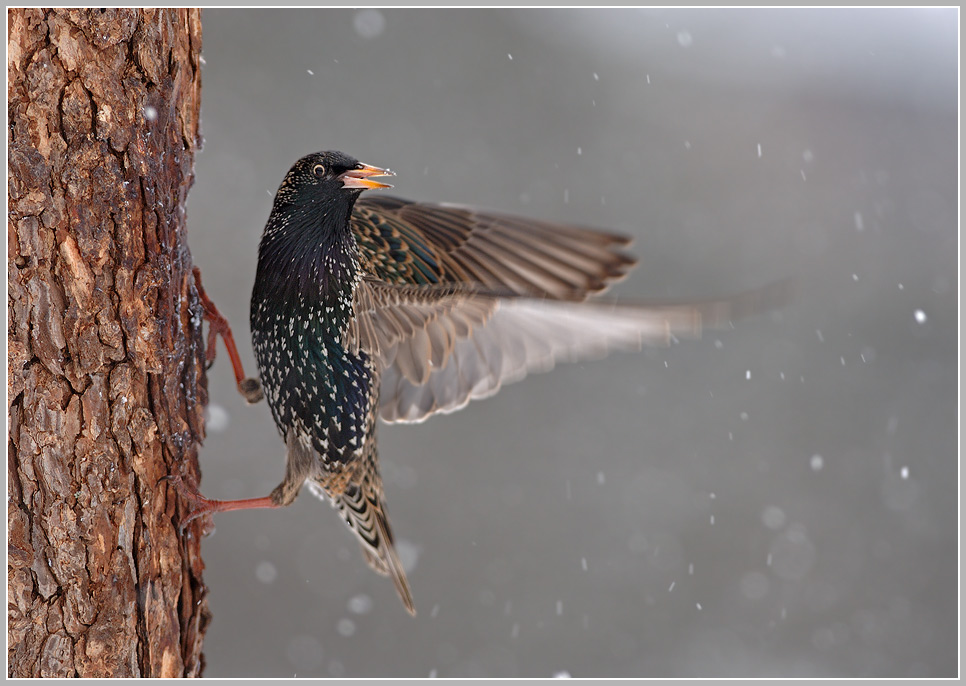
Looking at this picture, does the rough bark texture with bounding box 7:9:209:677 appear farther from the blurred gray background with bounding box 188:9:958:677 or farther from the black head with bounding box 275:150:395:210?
the blurred gray background with bounding box 188:9:958:677

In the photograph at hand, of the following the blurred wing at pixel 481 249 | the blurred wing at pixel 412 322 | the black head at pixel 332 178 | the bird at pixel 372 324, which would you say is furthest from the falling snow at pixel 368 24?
the blurred wing at pixel 412 322

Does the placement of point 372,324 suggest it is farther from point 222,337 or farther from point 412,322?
point 222,337

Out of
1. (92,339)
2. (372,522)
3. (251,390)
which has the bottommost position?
(372,522)

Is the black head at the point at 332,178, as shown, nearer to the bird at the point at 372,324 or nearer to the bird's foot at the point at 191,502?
the bird at the point at 372,324

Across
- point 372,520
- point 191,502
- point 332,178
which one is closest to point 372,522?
point 372,520

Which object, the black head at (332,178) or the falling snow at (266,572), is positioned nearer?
the black head at (332,178)

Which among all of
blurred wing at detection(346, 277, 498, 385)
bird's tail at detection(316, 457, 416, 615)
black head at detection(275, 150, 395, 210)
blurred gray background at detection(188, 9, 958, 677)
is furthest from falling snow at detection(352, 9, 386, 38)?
bird's tail at detection(316, 457, 416, 615)
